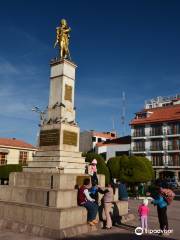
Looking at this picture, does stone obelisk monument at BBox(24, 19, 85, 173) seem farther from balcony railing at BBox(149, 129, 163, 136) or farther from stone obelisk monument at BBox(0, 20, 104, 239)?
balcony railing at BBox(149, 129, 163, 136)

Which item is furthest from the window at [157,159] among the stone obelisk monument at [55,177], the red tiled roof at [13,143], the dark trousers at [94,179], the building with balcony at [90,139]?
the stone obelisk monument at [55,177]

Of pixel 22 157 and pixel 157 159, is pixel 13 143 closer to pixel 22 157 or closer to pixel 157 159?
pixel 22 157

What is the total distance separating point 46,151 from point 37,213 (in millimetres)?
3224

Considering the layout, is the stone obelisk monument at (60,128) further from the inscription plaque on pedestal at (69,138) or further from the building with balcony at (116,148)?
the building with balcony at (116,148)

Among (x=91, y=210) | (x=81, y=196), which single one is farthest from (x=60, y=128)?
(x=91, y=210)

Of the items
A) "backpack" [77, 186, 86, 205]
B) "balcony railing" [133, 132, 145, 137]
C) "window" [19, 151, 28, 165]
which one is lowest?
"backpack" [77, 186, 86, 205]

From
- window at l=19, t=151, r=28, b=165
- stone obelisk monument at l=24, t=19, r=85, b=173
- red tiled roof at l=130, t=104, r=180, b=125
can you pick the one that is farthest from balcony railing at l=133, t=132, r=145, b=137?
stone obelisk monument at l=24, t=19, r=85, b=173

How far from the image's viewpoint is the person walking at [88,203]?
11.4 meters

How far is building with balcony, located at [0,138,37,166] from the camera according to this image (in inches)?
2301

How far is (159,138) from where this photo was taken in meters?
61.7

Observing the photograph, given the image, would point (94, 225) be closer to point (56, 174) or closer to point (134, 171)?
point (56, 174)

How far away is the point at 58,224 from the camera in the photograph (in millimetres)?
10227

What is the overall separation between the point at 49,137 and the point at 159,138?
5046cm

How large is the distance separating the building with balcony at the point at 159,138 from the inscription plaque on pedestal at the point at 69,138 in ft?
156
